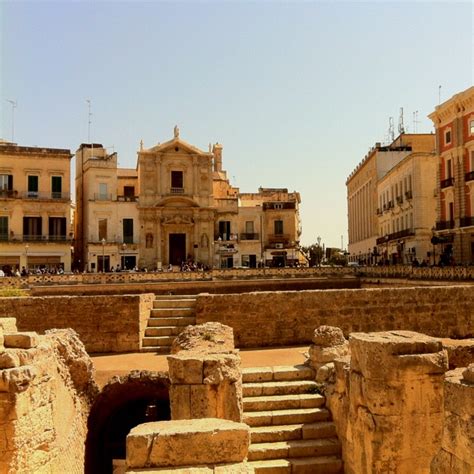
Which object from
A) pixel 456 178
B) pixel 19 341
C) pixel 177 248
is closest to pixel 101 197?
pixel 177 248

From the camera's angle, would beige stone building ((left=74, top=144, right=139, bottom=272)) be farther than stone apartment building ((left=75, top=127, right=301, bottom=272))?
No

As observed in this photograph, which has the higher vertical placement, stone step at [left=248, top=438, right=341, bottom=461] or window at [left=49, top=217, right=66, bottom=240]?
window at [left=49, top=217, right=66, bottom=240]

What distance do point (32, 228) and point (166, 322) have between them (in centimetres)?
3084

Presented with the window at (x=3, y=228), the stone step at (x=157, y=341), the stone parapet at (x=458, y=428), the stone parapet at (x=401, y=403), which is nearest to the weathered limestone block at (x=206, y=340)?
the stone parapet at (x=401, y=403)

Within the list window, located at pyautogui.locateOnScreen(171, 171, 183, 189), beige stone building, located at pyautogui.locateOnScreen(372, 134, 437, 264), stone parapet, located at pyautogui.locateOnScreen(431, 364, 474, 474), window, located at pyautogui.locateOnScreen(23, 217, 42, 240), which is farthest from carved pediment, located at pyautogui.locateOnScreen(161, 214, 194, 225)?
stone parapet, located at pyautogui.locateOnScreen(431, 364, 474, 474)

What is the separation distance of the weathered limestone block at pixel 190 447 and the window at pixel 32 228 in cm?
3881

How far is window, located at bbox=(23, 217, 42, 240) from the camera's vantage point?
132ft

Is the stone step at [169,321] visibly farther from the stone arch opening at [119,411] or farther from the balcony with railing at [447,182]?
the balcony with railing at [447,182]

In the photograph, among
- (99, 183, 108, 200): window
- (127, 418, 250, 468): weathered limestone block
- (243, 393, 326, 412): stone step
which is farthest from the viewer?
(99, 183, 108, 200): window

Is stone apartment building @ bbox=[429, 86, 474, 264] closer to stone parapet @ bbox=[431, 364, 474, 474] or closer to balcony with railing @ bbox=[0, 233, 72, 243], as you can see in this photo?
balcony with railing @ bbox=[0, 233, 72, 243]

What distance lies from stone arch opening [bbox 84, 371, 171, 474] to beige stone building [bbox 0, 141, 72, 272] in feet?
97.5

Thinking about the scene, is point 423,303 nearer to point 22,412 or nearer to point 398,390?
point 398,390

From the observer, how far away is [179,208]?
45.4 metres

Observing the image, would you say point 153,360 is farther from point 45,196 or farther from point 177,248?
point 177,248
